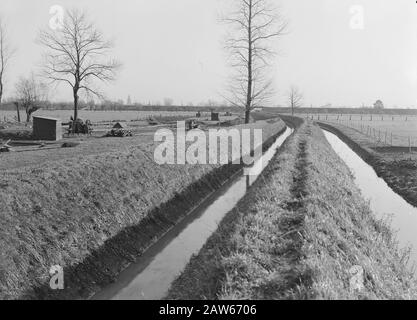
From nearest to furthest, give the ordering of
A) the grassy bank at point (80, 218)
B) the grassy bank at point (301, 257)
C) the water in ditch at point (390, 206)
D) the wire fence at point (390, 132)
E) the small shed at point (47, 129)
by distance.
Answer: the grassy bank at point (301, 257), the grassy bank at point (80, 218), the water in ditch at point (390, 206), the small shed at point (47, 129), the wire fence at point (390, 132)

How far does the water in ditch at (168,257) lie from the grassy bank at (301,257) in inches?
27.6

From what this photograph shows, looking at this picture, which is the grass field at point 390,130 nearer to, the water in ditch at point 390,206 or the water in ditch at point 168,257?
the water in ditch at point 390,206

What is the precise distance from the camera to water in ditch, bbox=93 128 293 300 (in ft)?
31.8

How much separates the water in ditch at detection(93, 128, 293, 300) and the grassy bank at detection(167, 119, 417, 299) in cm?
70

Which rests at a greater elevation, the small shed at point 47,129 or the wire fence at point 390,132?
the small shed at point 47,129

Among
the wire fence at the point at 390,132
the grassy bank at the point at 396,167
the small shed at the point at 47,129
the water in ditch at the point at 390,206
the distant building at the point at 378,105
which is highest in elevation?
the distant building at the point at 378,105

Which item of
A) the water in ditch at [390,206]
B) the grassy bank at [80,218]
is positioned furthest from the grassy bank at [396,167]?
the grassy bank at [80,218]

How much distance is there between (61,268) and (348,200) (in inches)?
317

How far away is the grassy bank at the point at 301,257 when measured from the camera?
641 centimetres

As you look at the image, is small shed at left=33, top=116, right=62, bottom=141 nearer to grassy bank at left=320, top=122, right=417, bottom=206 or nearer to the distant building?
grassy bank at left=320, top=122, right=417, bottom=206

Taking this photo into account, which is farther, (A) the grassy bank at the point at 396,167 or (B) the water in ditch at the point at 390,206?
(A) the grassy bank at the point at 396,167

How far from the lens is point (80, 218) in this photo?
11156mm

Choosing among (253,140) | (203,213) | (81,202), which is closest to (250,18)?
(253,140)

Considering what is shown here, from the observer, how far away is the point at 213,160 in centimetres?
2300
